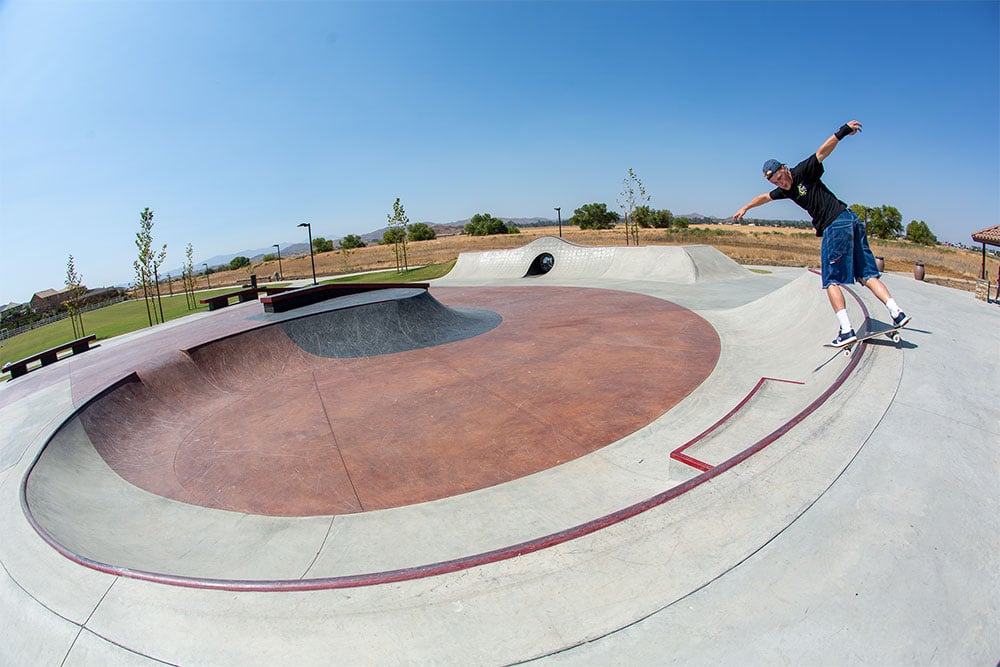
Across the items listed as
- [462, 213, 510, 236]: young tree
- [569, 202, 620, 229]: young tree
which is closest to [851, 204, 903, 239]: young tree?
[569, 202, 620, 229]: young tree

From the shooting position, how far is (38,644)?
8.64 ft

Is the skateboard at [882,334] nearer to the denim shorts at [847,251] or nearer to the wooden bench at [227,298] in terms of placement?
the denim shorts at [847,251]

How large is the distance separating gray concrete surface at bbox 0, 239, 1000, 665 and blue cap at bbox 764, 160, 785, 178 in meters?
2.08

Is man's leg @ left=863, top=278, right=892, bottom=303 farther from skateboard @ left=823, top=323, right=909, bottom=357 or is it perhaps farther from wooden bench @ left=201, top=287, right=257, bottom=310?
wooden bench @ left=201, top=287, right=257, bottom=310

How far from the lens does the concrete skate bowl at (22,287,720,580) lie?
172 inches

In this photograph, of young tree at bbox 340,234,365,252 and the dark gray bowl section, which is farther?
young tree at bbox 340,234,365,252

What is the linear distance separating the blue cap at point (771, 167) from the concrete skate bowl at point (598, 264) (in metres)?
13.0

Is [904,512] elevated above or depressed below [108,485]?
above

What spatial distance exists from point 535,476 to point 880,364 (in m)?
3.47

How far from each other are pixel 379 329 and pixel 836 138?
9044mm

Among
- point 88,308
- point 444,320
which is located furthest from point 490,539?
point 88,308

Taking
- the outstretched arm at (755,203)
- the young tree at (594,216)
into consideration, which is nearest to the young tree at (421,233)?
the young tree at (594,216)

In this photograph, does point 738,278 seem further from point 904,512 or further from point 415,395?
point 904,512

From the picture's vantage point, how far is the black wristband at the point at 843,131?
14.0 ft
